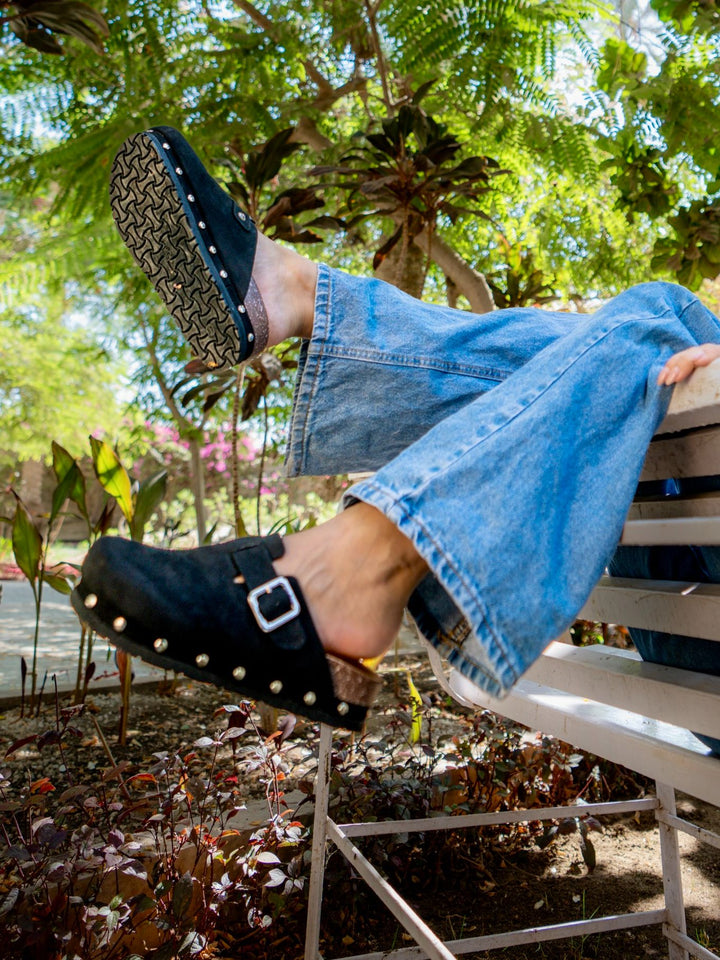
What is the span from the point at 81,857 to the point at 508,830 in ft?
3.41

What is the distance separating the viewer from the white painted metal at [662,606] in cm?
75

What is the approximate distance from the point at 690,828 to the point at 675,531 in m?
0.75

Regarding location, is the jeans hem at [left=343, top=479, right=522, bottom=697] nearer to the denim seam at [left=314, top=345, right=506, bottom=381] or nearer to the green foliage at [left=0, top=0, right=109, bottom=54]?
the denim seam at [left=314, top=345, right=506, bottom=381]

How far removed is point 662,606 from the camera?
81 cm

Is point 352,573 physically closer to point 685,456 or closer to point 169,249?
point 685,456

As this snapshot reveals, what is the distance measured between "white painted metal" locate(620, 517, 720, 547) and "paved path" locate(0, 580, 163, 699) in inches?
62.9

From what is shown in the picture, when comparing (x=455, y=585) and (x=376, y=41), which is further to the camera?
(x=376, y=41)

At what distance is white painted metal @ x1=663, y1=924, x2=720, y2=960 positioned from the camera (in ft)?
3.99

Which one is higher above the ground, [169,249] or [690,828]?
[169,249]

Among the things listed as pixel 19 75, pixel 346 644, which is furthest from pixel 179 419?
pixel 346 644

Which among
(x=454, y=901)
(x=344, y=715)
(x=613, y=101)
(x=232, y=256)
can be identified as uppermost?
(x=613, y=101)

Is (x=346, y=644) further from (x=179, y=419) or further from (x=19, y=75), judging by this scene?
(x=179, y=419)

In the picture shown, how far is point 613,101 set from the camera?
250 cm

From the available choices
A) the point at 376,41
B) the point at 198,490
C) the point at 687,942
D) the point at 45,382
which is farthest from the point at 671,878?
the point at 45,382
